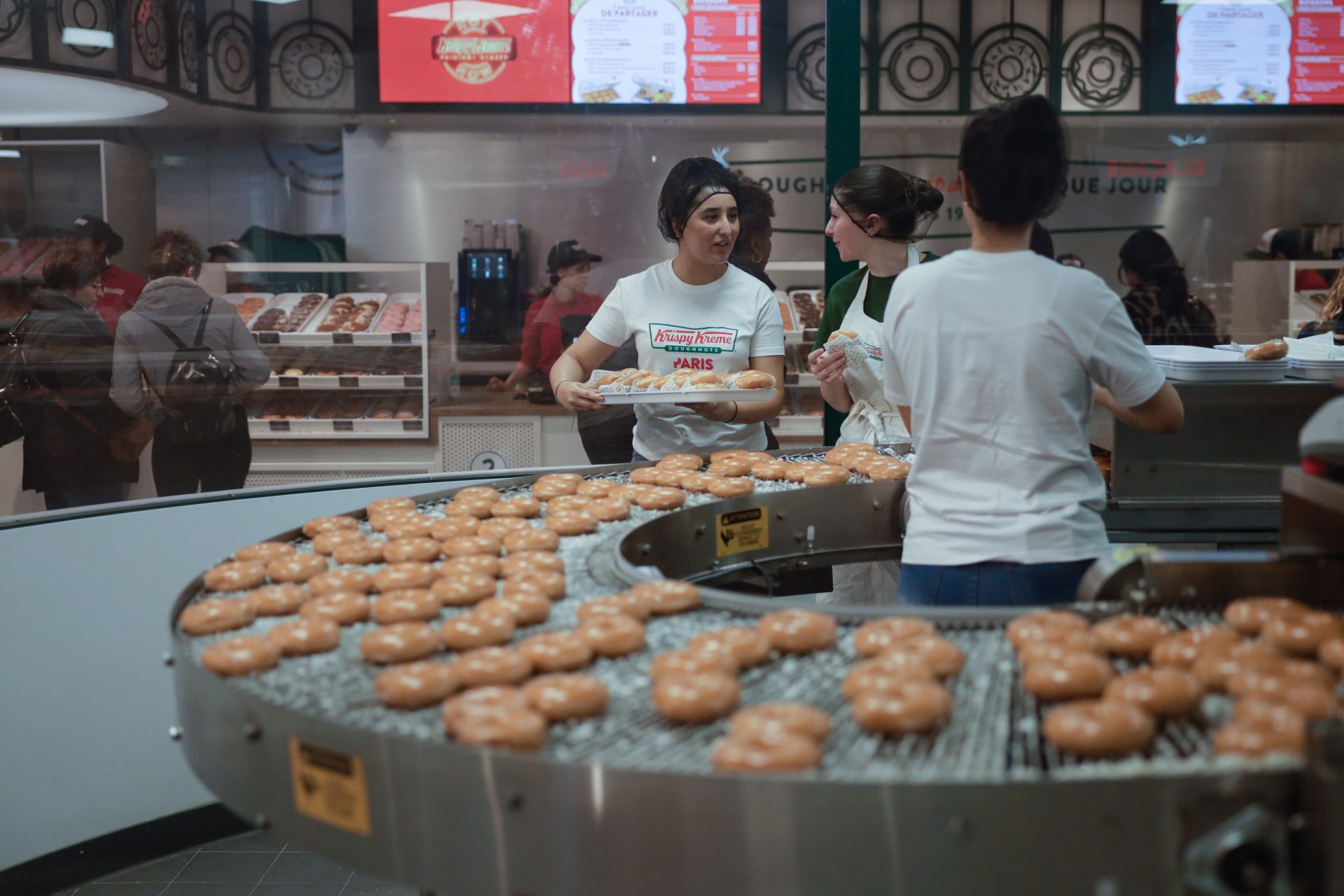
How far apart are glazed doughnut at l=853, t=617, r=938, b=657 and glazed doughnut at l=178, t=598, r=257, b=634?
840 millimetres

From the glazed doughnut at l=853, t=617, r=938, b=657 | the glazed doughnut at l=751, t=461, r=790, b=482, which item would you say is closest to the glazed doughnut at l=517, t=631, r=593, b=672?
the glazed doughnut at l=853, t=617, r=938, b=657

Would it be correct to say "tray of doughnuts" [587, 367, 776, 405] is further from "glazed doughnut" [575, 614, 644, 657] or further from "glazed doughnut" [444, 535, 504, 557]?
"glazed doughnut" [575, 614, 644, 657]

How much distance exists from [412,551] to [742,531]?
2.46 feet

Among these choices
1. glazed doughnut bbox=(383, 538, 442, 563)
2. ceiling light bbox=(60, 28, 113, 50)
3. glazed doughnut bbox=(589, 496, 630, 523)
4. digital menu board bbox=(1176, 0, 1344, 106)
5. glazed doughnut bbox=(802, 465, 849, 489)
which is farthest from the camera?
digital menu board bbox=(1176, 0, 1344, 106)

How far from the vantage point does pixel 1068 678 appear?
4.09 ft

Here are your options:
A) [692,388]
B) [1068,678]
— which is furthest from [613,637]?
[692,388]

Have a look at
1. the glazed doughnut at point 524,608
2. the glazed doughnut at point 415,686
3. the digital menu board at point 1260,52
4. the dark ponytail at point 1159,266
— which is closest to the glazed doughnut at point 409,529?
the glazed doughnut at point 524,608

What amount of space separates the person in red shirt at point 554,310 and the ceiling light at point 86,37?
181 cm

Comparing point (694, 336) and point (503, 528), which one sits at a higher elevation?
point (694, 336)

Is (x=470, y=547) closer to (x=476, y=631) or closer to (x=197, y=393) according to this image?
(x=476, y=631)

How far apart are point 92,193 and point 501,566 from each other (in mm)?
3189

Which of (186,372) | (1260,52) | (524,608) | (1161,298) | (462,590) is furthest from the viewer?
(1161,298)

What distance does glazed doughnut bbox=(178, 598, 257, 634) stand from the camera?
1547mm

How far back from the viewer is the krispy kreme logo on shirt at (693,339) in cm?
305
